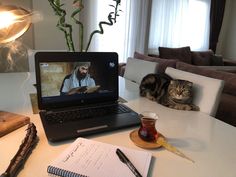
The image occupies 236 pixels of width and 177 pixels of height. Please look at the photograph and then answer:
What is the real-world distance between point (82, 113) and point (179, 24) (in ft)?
14.2

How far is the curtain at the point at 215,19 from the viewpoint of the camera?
4988mm

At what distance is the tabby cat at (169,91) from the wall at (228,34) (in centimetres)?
486

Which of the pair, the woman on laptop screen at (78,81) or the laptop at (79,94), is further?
the woman on laptop screen at (78,81)

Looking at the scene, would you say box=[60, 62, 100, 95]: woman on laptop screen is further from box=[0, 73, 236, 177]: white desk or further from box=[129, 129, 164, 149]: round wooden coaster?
box=[129, 129, 164, 149]: round wooden coaster

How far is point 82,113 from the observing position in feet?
3.30

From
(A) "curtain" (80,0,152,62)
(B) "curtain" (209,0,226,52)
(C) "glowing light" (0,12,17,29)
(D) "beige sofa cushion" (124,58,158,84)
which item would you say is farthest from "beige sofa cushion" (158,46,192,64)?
(C) "glowing light" (0,12,17,29)

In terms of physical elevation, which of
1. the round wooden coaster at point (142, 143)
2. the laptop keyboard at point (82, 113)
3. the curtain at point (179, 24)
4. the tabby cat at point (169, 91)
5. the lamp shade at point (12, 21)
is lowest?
the round wooden coaster at point (142, 143)

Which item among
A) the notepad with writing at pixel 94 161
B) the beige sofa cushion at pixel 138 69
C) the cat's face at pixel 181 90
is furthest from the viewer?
the beige sofa cushion at pixel 138 69

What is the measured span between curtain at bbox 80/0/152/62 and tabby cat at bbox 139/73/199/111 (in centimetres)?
254

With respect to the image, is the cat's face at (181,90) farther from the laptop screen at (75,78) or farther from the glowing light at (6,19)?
the glowing light at (6,19)

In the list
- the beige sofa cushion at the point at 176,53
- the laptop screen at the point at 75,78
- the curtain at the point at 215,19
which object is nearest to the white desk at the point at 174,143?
the laptop screen at the point at 75,78

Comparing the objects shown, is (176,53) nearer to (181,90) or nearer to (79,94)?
(181,90)

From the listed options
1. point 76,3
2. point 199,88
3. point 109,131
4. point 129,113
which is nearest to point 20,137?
point 109,131

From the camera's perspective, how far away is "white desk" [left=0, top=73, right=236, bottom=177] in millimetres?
646
